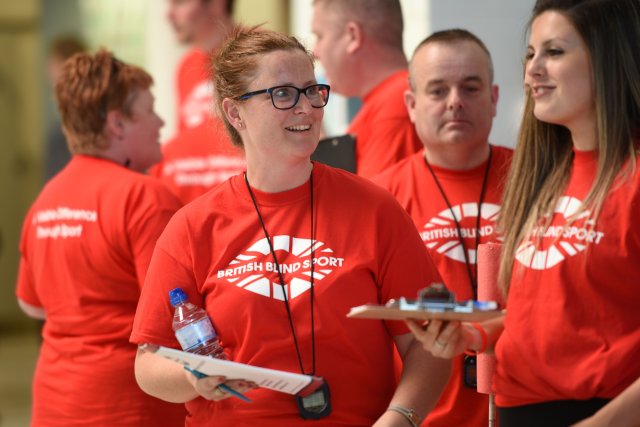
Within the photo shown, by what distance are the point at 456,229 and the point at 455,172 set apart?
0.73 ft

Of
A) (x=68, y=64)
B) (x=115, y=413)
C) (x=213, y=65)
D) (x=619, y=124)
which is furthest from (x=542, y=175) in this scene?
(x=68, y=64)

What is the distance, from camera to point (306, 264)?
2.46 metres

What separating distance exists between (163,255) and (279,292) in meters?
0.33

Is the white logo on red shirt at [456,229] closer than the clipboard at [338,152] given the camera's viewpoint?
Yes

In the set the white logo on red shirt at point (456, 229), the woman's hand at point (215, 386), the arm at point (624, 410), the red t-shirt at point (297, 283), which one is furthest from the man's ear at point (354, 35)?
the arm at point (624, 410)

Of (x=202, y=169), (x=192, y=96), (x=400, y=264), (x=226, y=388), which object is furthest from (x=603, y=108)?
(x=192, y=96)

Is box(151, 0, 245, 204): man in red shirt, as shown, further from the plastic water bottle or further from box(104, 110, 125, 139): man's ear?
the plastic water bottle

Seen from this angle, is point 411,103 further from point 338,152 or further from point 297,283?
point 297,283

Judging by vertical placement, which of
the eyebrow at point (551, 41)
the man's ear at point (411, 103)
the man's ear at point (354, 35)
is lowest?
the man's ear at point (411, 103)

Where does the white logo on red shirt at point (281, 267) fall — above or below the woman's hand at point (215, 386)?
above

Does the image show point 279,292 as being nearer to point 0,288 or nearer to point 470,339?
point 470,339

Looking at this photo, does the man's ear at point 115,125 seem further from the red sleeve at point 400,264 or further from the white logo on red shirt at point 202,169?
the red sleeve at point 400,264

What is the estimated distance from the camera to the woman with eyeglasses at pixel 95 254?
3387 millimetres

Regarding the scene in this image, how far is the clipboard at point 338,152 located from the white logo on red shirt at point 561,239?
1.28m
